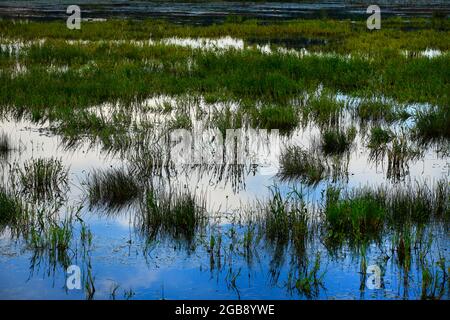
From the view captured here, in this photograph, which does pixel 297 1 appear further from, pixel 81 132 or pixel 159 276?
pixel 159 276

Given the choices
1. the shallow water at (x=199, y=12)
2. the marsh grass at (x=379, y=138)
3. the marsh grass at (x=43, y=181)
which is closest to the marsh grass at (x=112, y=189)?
the marsh grass at (x=43, y=181)

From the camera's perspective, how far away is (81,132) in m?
11.5

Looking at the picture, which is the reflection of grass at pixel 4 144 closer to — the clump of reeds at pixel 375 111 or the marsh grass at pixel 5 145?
the marsh grass at pixel 5 145

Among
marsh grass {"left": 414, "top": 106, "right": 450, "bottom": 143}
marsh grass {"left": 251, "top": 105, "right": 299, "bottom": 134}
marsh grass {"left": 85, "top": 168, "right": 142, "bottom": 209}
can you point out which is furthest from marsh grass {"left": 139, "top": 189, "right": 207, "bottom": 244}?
marsh grass {"left": 414, "top": 106, "right": 450, "bottom": 143}

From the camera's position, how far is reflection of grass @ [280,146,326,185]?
910 centimetres

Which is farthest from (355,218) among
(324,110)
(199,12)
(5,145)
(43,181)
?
(199,12)

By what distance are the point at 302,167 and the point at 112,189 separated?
2404 millimetres

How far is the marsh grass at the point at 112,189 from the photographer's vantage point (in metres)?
8.23

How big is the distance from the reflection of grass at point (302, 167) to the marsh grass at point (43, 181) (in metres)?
2.66

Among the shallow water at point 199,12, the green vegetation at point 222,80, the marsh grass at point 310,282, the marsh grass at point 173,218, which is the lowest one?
the marsh grass at point 310,282

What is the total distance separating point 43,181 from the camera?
870 centimetres

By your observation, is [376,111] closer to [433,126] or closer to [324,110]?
[324,110]

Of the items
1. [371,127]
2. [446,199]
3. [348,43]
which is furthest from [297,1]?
[446,199]
